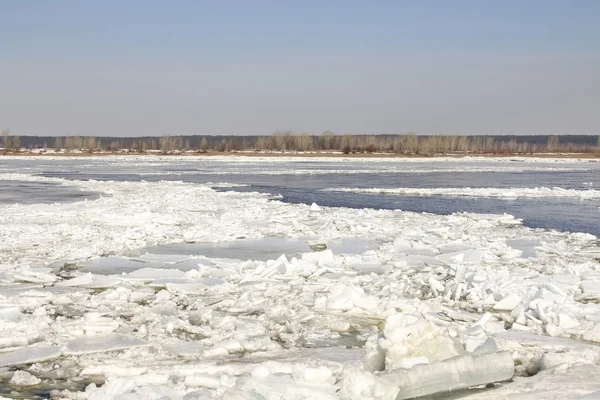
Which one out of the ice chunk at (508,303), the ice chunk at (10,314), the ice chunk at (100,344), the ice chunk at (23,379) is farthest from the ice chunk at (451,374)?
the ice chunk at (10,314)

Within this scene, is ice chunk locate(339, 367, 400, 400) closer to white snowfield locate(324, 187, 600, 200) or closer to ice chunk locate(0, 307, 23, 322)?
ice chunk locate(0, 307, 23, 322)

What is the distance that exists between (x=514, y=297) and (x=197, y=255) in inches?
177

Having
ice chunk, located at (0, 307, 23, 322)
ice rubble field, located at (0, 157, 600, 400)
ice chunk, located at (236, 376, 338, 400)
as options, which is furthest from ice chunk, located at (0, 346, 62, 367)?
ice chunk, located at (236, 376, 338, 400)

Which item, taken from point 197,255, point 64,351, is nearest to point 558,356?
point 64,351

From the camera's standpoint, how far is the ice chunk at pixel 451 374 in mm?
3879

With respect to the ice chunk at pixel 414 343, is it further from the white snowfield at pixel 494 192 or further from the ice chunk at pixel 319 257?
the white snowfield at pixel 494 192

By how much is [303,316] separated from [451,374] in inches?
82.2

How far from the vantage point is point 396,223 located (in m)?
12.7

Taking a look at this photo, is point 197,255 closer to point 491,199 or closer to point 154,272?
point 154,272

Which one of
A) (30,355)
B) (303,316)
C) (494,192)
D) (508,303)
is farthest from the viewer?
(494,192)

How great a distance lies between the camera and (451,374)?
404cm

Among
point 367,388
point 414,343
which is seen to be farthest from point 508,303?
point 367,388

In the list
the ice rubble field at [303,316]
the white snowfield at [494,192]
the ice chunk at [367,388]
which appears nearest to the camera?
the ice chunk at [367,388]

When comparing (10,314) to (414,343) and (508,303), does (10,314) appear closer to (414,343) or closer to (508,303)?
(414,343)
